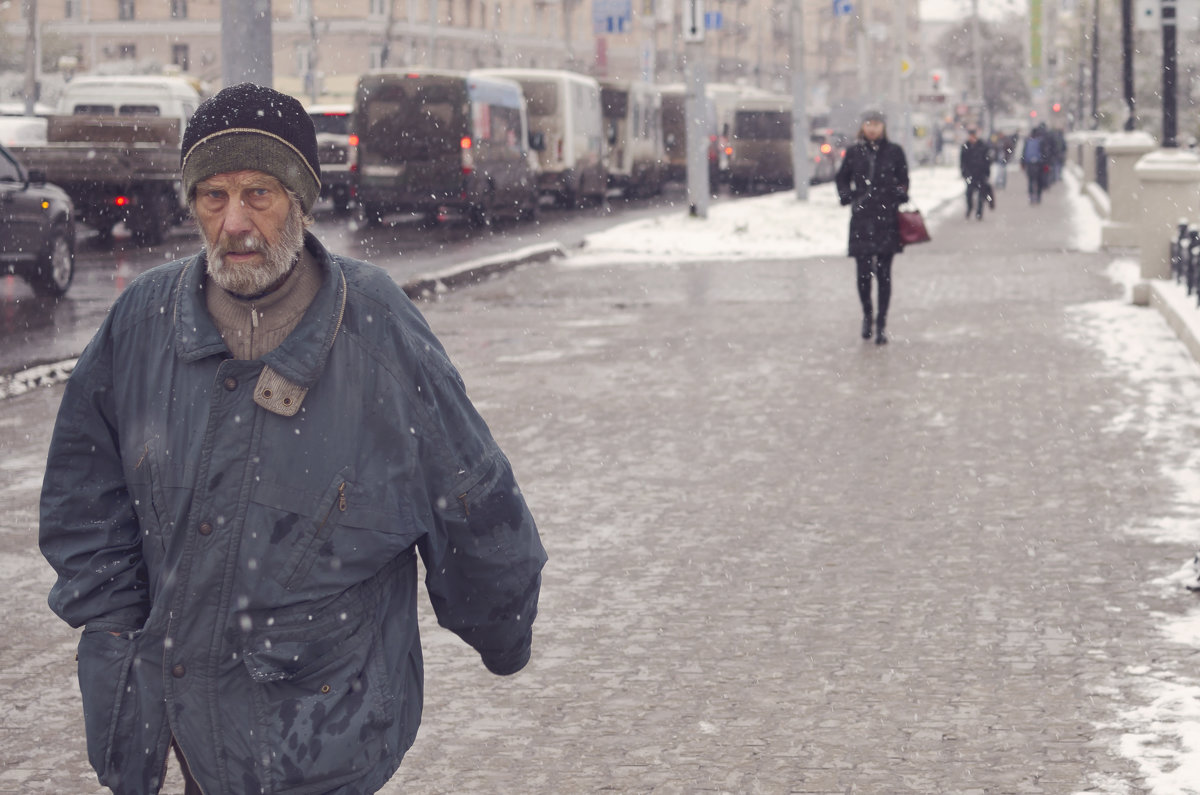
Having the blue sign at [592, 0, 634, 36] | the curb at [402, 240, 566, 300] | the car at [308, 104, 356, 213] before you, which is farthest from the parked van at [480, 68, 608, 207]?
the blue sign at [592, 0, 634, 36]

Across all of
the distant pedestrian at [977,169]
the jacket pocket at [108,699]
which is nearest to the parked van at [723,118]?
the distant pedestrian at [977,169]

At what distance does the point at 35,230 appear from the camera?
1819 centimetres

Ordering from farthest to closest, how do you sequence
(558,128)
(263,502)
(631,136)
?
(631,136)
(558,128)
(263,502)

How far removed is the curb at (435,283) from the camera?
40.8 ft

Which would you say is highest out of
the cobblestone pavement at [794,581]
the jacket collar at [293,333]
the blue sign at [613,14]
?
the blue sign at [613,14]

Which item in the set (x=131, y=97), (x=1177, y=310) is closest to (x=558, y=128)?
(x=131, y=97)

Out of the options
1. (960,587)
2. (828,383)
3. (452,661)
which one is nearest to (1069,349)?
(828,383)

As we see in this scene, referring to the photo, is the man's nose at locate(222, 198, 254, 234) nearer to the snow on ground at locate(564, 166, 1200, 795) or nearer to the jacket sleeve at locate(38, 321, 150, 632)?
the jacket sleeve at locate(38, 321, 150, 632)

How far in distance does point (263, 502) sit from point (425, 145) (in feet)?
96.9

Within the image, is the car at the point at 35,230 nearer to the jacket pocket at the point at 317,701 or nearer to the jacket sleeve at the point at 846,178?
the jacket sleeve at the point at 846,178

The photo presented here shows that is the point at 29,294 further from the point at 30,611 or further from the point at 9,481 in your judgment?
the point at 30,611

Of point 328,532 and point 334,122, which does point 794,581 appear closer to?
point 328,532

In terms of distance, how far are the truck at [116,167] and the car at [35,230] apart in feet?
13.4

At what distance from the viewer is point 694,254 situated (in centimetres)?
2617
